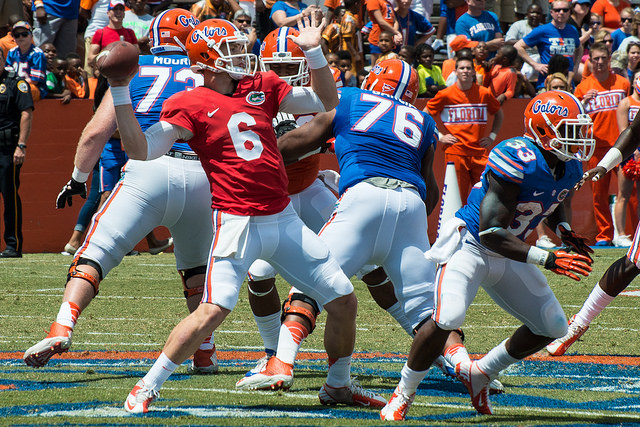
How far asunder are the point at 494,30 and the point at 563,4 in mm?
1140

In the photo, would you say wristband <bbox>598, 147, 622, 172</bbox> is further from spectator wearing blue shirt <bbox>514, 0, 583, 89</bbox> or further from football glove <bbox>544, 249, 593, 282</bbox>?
spectator wearing blue shirt <bbox>514, 0, 583, 89</bbox>

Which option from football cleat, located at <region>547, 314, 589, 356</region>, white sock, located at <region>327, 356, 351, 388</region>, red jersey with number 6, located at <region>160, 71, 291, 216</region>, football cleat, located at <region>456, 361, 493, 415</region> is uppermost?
red jersey with number 6, located at <region>160, 71, 291, 216</region>

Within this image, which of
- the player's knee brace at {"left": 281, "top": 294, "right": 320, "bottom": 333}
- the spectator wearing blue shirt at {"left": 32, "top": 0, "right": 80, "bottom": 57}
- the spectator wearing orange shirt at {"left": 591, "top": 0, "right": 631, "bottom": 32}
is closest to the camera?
the player's knee brace at {"left": 281, "top": 294, "right": 320, "bottom": 333}

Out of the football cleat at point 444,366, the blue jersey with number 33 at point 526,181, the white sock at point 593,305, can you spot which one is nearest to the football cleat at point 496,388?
the football cleat at point 444,366

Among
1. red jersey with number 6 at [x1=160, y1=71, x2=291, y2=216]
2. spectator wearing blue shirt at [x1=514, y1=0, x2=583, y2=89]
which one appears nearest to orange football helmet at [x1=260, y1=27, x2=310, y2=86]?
red jersey with number 6 at [x1=160, y1=71, x2=291, y2=216]

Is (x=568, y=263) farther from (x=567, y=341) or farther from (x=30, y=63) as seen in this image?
(x=30, y=63)

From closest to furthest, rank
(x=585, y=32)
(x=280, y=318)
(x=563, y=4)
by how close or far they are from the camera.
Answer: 1. (x=280, y=318)
2. (x=563, y=4)
3. (x=585, y=32)

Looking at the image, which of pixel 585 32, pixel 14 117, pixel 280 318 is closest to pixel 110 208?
pixel 280 318

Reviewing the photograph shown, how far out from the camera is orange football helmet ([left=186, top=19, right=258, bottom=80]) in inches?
176

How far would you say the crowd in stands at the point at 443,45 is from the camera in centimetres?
1267

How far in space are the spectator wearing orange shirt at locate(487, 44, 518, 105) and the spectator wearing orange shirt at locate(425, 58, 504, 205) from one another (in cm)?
107

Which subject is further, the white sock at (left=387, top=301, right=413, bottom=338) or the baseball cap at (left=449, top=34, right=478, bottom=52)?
the baseball cap at (left=449, top=34, right=478, bottom=52)

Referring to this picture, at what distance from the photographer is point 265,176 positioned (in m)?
4.41

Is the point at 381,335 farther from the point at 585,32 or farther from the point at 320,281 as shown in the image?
the point at 585,32
